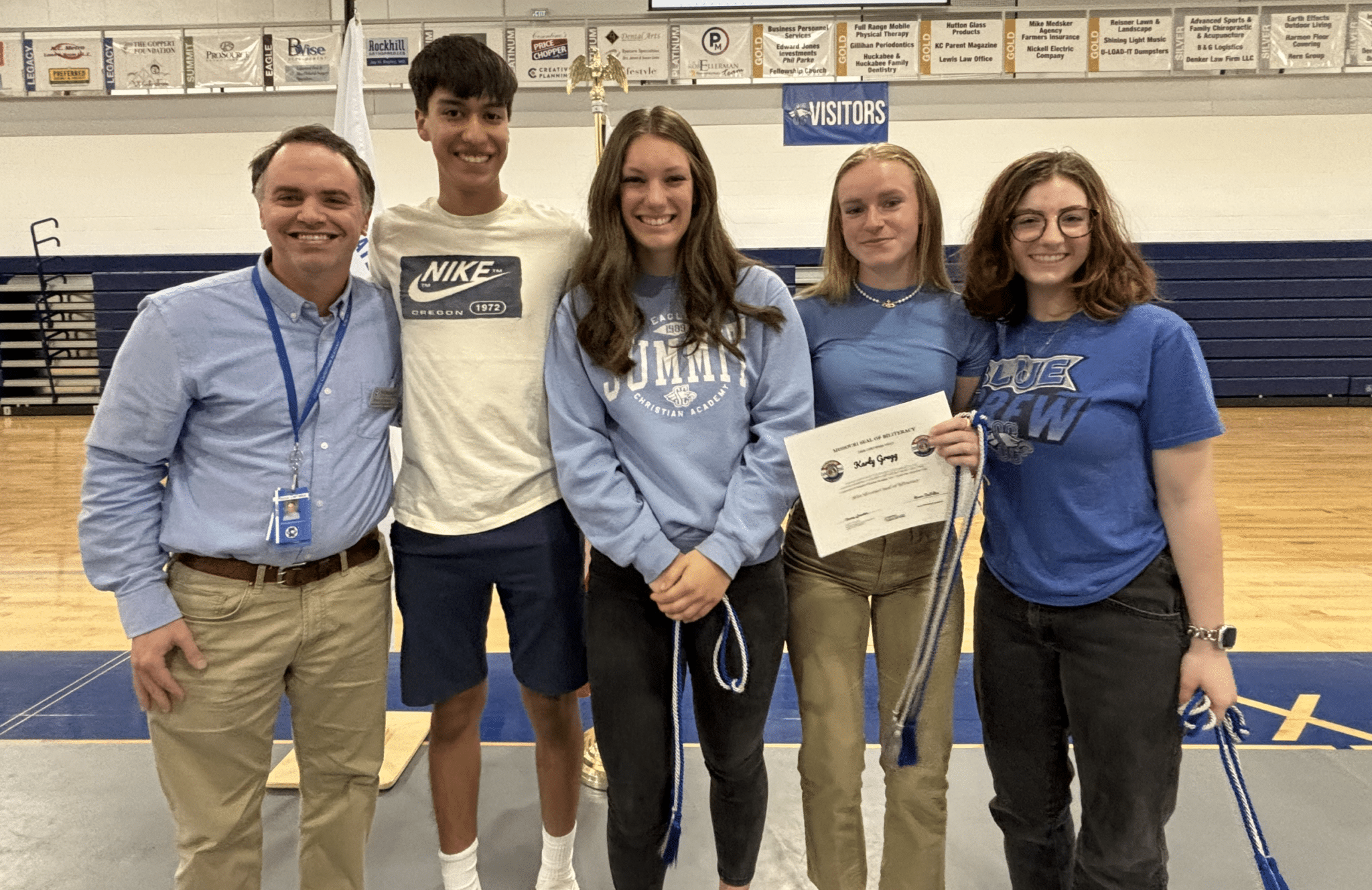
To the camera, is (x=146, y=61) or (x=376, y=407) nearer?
(x=376, y=407)

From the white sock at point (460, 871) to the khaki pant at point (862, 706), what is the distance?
813 mm

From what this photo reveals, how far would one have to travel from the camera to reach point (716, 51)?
9070 millimetres

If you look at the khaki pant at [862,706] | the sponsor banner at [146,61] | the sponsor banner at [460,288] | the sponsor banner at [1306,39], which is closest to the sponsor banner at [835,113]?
the sponsor banner at [1306,39]

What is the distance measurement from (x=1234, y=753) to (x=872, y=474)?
2.63 ft

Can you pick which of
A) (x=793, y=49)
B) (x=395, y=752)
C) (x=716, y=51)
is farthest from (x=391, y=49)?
(x=395, y=752)

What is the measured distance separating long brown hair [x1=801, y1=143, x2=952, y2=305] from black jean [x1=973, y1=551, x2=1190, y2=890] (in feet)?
2.23

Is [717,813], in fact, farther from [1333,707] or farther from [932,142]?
[932,142]

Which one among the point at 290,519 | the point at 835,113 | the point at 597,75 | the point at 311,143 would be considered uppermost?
the point at 835,113

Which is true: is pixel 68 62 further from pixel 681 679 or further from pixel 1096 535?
pixel 1096 535

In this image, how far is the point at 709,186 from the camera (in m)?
1.77

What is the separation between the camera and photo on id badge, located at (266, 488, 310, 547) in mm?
1615

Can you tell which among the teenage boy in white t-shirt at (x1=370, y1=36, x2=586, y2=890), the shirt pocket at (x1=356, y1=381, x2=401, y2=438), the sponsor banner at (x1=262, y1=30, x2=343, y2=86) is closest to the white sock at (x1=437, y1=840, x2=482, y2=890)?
the teenage boy in white t-shirt at (x1=370, y1=36, x2=586, y2=890)

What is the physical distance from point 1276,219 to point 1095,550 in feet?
34.7

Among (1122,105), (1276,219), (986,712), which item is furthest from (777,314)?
(1276,219)
